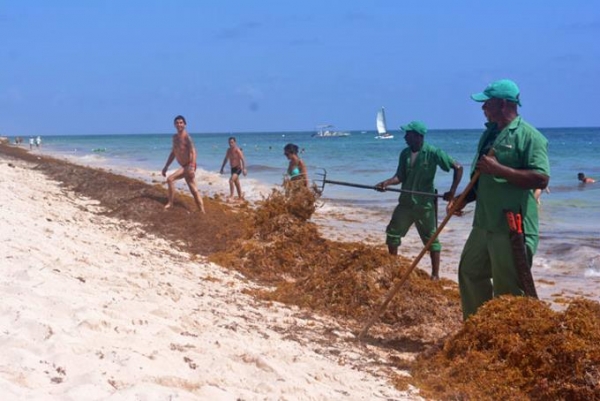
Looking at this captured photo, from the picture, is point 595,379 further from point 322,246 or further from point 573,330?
point 322,246

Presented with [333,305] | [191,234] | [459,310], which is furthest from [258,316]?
[191,234]

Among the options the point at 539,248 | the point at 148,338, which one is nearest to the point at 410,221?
the point at 148,338

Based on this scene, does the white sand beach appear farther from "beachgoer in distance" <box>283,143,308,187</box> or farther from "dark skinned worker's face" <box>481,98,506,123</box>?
"beachgoer in distance" <box>283,143,308,187</box>

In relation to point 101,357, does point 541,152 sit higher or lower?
higher

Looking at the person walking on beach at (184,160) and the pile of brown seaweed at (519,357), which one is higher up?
the person walking on beach at (184,160)

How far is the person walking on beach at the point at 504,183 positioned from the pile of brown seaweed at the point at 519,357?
31 centimetres

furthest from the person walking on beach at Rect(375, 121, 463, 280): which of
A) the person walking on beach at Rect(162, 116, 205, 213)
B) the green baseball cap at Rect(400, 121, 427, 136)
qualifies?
the person walking on beach at Rect(162, 116, 205, 213)

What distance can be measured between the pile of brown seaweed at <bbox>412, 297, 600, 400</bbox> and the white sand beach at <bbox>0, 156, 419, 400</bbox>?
0.35 meters

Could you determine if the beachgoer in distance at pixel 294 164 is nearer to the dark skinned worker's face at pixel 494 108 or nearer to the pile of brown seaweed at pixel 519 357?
the dark skinned worker's face at pixel 494 108

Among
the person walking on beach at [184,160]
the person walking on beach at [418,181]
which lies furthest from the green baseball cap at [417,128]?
the person walking on beach at [184,160]

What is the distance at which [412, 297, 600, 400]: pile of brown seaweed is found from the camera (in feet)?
13.7

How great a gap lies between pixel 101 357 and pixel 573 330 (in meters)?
2.84

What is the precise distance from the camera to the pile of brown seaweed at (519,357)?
418cm

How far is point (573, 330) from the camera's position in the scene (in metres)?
4.46
